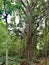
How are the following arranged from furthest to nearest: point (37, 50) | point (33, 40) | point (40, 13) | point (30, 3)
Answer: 1. point (37, 50)
2. point (33, 40)
3. point (30, 3)
4. point (40, 13)

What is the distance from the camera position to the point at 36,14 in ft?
34.3

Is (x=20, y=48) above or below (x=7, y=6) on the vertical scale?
below

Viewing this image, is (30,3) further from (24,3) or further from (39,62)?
(39,62)

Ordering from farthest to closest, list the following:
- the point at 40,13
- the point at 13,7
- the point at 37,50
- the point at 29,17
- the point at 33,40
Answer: the point at 37,50
the point at 33,40
the point at 40,13
the point at 29,17
the point at 13,7

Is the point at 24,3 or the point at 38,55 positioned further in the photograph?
the point at 38,55

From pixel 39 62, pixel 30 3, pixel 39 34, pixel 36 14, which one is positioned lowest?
pixel 39 62

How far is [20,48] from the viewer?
13633 mm

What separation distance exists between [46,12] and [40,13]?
47 centimetres

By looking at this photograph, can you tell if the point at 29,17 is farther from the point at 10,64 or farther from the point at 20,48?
the point at 20,48

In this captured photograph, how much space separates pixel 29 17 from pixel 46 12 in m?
0.90

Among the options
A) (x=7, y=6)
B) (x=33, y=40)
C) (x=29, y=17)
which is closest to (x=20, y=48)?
(x=33, y=40)

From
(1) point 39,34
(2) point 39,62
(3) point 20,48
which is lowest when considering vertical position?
(2) point 39,62

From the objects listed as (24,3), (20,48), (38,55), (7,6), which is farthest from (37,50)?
(7,6)

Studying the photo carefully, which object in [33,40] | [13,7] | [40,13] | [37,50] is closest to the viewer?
[13,7]
